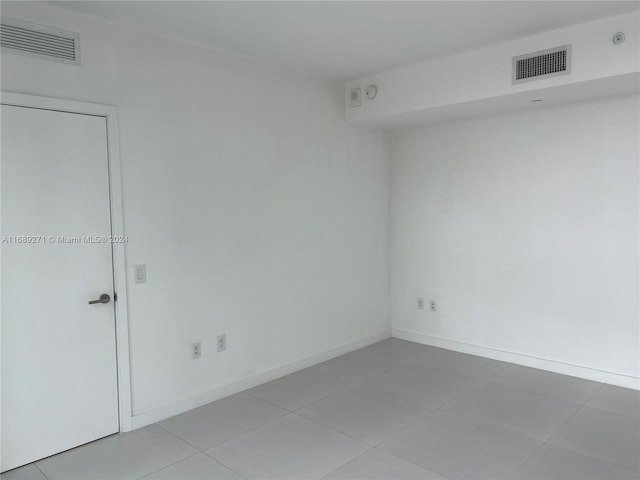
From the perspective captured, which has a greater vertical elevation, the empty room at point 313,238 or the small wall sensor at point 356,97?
the small wall sensor at point 356,97

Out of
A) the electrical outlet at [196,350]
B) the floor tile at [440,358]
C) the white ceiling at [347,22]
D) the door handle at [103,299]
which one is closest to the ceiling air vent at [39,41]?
the white ceiling at [347,22]

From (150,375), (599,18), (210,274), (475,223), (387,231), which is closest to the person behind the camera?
(599,18)

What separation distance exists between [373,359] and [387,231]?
54.9 inches

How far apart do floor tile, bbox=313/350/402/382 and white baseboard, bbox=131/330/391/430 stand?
0.24ft

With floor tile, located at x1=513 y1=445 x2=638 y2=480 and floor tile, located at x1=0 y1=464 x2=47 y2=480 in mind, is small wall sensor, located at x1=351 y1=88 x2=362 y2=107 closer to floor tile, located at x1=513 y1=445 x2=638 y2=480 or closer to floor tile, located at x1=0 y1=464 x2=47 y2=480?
floor tile, located at x1=513 y1=445 x2=638 y2=480

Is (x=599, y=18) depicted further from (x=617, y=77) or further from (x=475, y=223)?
(x=475, y=223)

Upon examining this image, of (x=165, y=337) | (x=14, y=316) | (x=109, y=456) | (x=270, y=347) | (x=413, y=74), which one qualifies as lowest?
(x=109, y=456)

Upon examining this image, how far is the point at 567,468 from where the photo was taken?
8.39ft

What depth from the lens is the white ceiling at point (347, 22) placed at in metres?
2.69

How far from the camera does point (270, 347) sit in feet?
12.7

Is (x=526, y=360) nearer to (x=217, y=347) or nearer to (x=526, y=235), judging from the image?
(x=526, y=235)

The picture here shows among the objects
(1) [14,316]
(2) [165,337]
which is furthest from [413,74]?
(1) [14,316]

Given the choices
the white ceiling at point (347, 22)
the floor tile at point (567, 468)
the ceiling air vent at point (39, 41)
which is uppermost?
the white ceiling at point (347, 22)

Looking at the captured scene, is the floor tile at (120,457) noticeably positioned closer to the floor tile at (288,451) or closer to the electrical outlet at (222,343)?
the floor tile at (288,451)
